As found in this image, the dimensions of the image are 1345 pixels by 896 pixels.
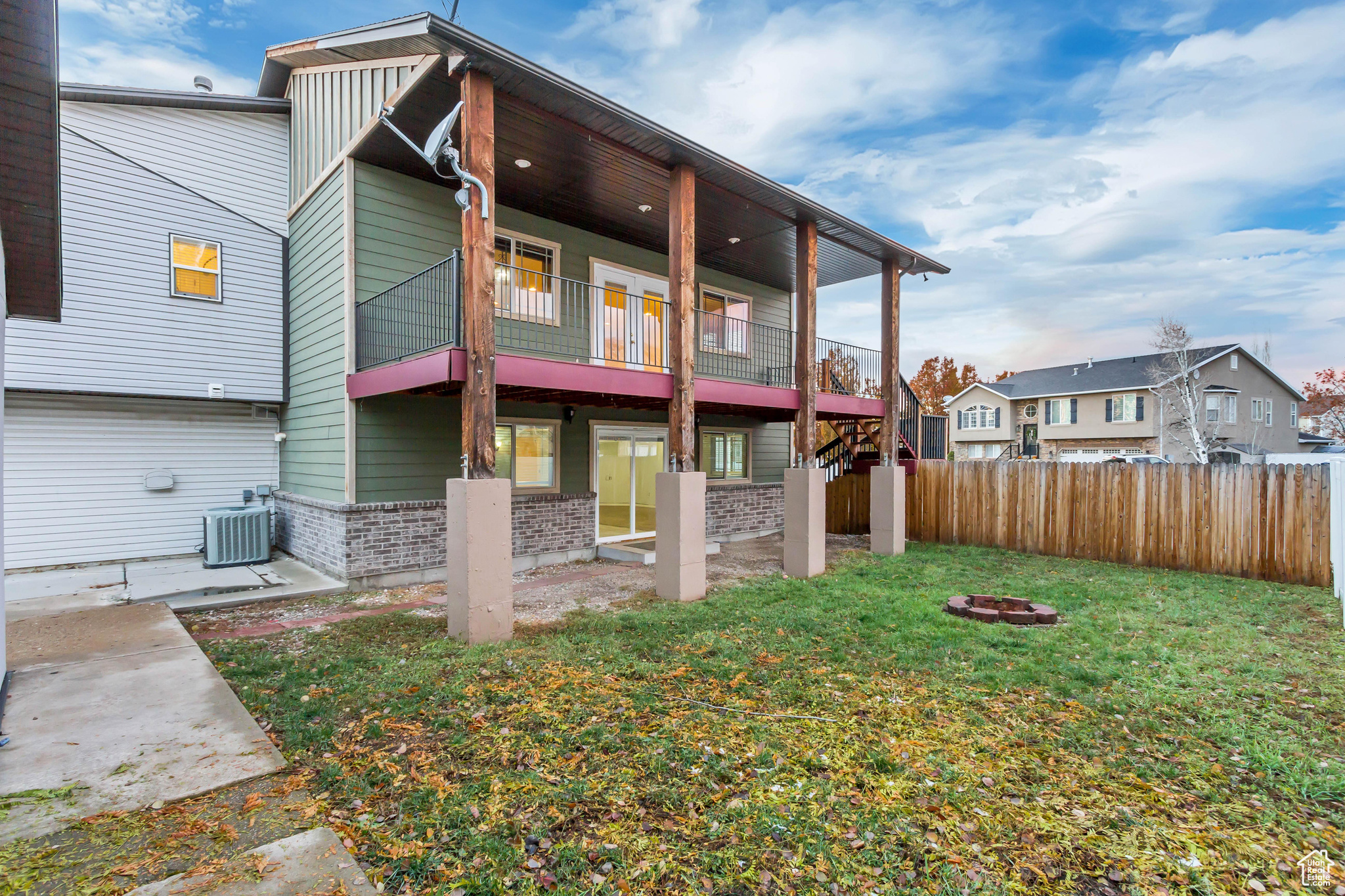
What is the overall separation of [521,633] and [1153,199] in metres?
20.5

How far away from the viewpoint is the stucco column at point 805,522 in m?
8.25

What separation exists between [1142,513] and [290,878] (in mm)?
11327

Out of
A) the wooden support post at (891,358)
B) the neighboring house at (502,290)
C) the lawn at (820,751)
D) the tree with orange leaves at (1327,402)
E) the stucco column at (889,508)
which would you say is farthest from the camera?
the tree with orange leaves at (1327,402)

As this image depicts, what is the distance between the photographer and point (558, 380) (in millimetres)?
6395

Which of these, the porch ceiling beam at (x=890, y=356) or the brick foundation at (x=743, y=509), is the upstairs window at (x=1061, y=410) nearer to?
the brick foundation at (x=743, y=509)

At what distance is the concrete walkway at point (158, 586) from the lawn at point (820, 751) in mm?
1859

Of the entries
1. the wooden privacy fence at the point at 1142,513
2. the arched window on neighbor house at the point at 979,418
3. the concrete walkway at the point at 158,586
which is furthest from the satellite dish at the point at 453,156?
the arched window on neighbor house at the point at 979,418

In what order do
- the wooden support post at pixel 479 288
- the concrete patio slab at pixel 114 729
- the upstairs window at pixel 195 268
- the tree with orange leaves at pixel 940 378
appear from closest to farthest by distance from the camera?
the concrete patio slab at pixel 114 729
the wooden support post at pixel 479 288
the upstairs window at pixel 195 268
the tree with orange leaves at pixel 940 378

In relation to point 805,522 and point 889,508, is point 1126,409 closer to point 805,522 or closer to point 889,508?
point 889,508

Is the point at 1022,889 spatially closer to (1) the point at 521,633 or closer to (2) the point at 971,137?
(1) the point at 521,633

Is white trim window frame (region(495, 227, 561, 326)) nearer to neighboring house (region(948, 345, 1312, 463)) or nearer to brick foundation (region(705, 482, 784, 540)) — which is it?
brick foundation (region(705, 482, 784, 540))

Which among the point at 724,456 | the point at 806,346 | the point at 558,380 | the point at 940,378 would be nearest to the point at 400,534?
the point at 558,380

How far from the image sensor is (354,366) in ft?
25.3

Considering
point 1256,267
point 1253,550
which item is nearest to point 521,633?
point 1253,550
